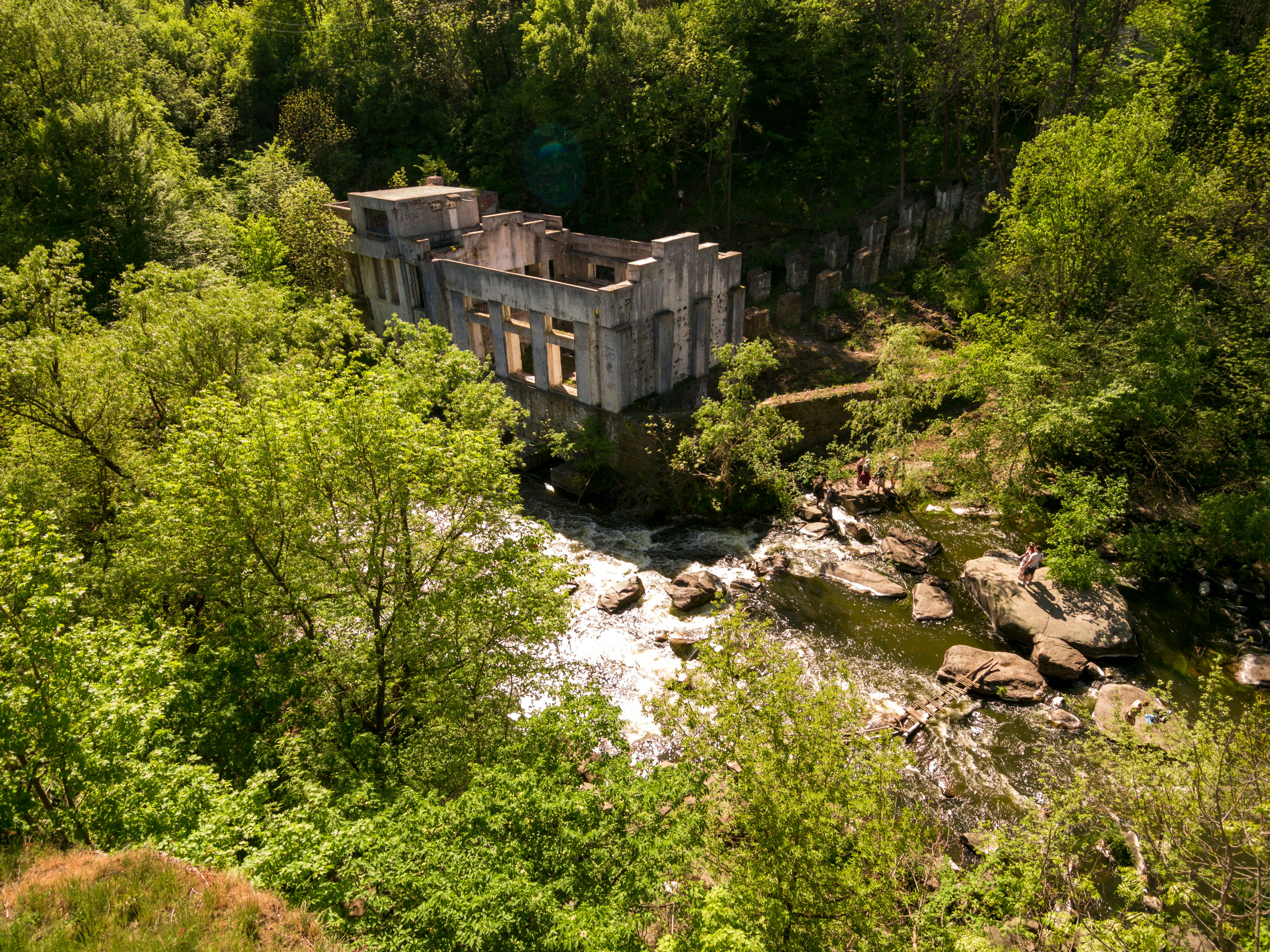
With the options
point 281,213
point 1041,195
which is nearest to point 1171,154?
point 1041,195

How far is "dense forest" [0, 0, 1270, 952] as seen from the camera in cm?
881

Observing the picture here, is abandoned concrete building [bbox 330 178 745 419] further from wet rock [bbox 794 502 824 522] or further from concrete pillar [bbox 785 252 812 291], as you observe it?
concrete pillar [bbox 785 252 812 291]

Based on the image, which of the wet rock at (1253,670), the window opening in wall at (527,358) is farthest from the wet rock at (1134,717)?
the window opening in wall at (527,358)

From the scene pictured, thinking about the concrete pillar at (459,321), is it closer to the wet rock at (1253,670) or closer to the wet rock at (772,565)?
the wet rock at (772,565)

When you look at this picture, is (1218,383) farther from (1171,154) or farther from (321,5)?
(321,5)

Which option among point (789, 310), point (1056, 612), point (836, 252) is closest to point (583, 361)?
point (789, 310)

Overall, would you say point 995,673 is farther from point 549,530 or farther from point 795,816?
point 549,530

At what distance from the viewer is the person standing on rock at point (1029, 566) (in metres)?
20.4

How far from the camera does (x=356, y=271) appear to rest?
3312cm

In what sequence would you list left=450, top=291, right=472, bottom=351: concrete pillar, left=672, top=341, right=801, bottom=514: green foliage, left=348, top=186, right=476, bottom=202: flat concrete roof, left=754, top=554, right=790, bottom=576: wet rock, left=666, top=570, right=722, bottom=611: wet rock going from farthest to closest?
left=348, top=186, right=476, bottom=202: flat concrete roof < left=450, top=291, right=472, bottom=351: concrete pillar < left=672, top=341, right=801, bottom=514: green foliage < left=754, top=554, right=790, bottom=576: wet rock < left=666, top=570, right=722, bottom=611: wet rock

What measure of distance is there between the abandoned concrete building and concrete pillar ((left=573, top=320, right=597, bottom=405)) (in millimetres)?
42

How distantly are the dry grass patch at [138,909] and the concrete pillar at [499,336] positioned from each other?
71.4 feet

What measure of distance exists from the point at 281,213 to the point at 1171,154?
35271 mm

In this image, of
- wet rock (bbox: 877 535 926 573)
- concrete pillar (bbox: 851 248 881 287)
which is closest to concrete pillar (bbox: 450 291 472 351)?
wet rock (bbox: 877 535 926 573)
